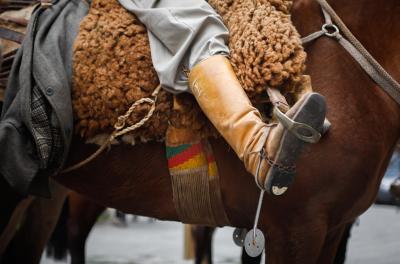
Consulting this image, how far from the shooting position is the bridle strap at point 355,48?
262 centimetres

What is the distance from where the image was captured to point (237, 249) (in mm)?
8328

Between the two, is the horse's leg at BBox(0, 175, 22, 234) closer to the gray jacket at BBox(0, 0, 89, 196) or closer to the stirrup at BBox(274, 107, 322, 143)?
the gray jacket at BBox(0, 0, 89, 196)

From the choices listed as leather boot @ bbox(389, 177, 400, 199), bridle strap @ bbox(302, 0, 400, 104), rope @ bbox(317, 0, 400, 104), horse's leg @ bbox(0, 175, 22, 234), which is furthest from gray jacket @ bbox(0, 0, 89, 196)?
leather boot @ bbox(389, 177, 400, 199)

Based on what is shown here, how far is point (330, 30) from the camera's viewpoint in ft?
8.79

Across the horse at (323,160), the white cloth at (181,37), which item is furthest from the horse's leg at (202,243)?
the white cloth at (181,37)

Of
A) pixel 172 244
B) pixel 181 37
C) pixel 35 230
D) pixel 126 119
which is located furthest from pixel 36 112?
pixel 172 244

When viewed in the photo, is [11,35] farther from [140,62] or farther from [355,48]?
[355,48]

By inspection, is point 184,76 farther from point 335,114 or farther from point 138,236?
point 138,236

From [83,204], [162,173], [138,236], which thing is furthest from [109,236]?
[162,173]

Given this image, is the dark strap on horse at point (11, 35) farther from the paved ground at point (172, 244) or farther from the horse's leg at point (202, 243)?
the paved ground at point (172, 244)

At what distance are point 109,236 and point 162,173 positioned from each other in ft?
25.4

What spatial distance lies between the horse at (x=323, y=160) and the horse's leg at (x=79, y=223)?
250 centimetres

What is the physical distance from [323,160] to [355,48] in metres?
0.47

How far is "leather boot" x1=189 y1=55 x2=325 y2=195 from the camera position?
210cm
